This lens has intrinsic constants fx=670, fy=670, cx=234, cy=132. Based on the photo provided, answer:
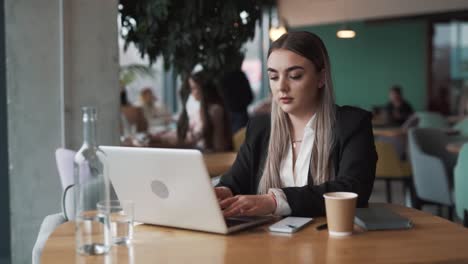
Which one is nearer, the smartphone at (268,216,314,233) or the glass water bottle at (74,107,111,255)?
the glass water bottle at (74,107,111,255)

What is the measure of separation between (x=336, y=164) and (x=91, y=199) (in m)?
0.99

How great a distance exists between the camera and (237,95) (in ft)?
23.1

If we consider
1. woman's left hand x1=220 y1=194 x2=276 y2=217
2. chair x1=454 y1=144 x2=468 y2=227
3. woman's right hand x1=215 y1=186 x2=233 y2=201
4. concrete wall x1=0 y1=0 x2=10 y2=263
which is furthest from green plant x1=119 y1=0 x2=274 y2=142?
woman's left hand x1=220 y1=194 x2=276 y2=217

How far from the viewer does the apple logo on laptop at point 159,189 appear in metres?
2.00

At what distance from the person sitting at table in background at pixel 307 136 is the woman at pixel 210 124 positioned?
2.88 metres

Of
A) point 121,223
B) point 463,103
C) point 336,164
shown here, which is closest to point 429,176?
point 336,164

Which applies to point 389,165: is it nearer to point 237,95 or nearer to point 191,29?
point 237,95

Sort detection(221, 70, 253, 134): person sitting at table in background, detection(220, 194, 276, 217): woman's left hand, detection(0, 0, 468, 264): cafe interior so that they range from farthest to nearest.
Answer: detection(221, 70, 253, 134): person sitting at table in background
detection(220, 194, 276, 217): woman's left hand
detection(0, 0, 468, 264): cafe interior

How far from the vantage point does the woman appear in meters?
5.50

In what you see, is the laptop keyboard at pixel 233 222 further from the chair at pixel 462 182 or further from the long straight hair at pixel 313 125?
the chair at pixel 462 182

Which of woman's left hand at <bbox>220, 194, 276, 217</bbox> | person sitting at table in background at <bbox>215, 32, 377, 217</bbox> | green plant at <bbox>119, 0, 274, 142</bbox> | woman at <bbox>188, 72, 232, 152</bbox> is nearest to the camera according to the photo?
woman's left hand at <bbox>220, 194, 276, 217</bbox>

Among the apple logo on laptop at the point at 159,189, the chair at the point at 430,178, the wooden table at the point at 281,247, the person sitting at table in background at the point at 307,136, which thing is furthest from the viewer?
the chair at the point at 430,178

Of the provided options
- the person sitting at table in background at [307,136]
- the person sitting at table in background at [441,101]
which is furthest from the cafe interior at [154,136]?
the person sitting at table in background at [441,101]

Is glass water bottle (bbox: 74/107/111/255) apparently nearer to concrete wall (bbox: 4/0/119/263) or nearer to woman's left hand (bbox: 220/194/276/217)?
woman's left hand (bbox: 220/194/276/217)
